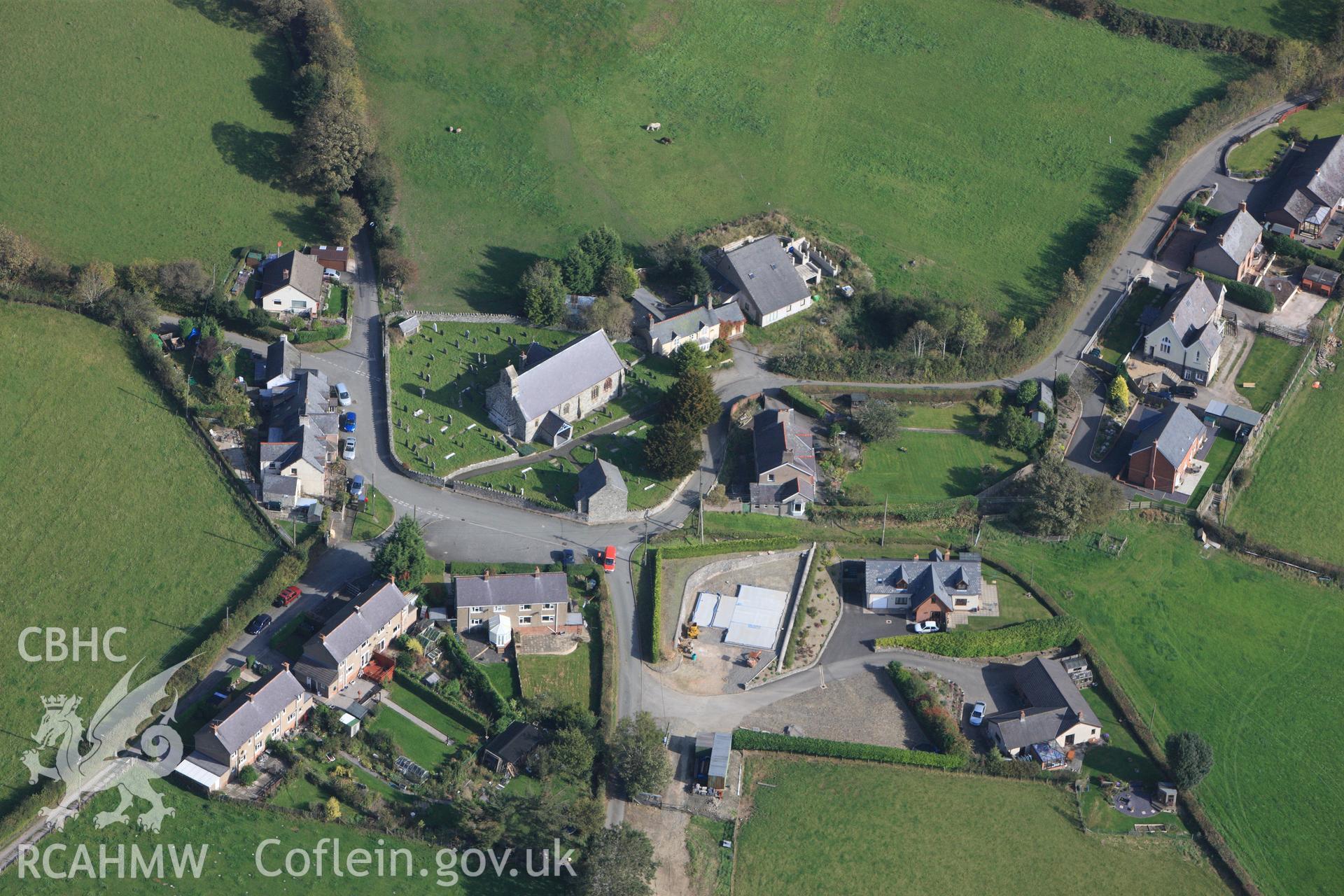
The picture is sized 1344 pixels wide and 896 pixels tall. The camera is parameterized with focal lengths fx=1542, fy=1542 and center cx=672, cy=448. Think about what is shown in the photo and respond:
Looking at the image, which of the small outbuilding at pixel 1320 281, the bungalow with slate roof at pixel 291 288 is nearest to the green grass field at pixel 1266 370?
the small outbuilding at pixel 1320 281

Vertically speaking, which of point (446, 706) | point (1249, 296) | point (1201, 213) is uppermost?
point (1201, 213)

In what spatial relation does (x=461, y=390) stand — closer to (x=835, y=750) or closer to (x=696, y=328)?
(x=696, y=328)

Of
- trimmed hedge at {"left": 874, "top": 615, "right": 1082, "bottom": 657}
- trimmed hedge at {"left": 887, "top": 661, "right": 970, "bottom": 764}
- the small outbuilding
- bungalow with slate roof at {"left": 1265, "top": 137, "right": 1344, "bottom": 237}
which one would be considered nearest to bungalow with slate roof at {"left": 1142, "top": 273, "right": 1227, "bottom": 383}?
the small outbuilding

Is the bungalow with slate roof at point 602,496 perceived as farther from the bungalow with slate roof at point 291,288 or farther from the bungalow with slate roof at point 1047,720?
the bungalow with slate roof at point 1047,720

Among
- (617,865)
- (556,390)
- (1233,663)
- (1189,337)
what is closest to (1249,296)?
(1189,337)

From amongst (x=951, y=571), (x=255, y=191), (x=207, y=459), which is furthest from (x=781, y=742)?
(x=255, y=191)

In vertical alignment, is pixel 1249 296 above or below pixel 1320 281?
below
